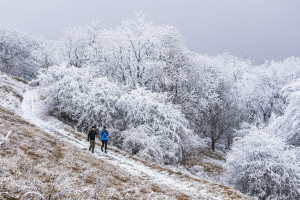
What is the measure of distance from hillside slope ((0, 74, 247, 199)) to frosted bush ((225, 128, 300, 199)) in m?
5.00

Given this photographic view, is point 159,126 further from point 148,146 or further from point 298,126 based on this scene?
point 298,126

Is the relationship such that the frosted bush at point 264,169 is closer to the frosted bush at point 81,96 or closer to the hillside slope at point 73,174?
the hillside slope at point 73,174

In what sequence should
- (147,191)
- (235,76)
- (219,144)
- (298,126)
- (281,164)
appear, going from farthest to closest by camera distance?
(235,76)
(219,144)
(298,126)
(281,164)
(147,191)

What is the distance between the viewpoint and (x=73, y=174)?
317 inches

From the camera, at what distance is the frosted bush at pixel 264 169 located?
16.2 meters

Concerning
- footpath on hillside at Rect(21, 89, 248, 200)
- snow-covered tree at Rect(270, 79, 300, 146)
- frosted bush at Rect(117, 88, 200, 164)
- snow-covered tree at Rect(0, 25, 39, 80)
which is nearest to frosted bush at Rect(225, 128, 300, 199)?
snow-covered tree at Rect(270, 79, 300, 146)

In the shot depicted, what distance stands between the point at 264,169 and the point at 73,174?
48.3 ft

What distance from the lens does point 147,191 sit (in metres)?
8.65

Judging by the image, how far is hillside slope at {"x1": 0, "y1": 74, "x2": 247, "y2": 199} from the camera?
5.36 m

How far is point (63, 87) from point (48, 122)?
5.78 meters

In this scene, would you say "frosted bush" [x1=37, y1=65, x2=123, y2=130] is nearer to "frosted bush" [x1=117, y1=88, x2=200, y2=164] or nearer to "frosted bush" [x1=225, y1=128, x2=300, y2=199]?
"frosted bush" [x1=117, y1=88, x2=200, y2=164]

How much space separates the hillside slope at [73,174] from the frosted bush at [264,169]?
4995mm

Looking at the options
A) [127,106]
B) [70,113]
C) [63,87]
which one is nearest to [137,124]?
[127,106]

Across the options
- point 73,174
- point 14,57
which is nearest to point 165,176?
point 73,174
